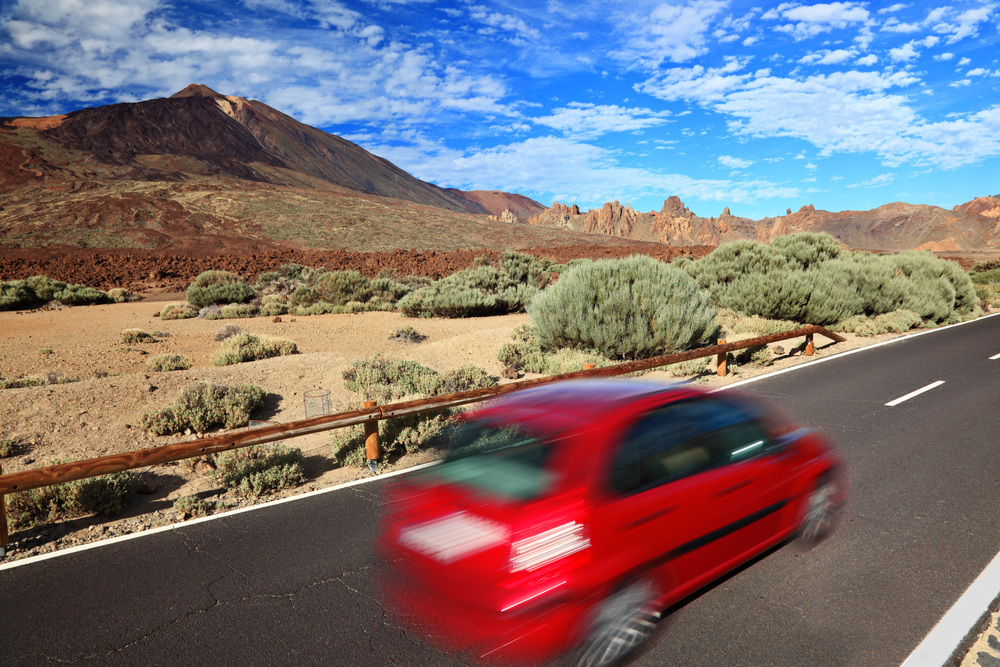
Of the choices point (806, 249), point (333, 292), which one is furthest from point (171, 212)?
point (806, 249)

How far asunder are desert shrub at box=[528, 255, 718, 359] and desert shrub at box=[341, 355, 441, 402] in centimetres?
376

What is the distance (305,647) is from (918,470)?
5.95m

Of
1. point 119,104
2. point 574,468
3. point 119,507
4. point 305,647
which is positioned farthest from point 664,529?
point 119,104

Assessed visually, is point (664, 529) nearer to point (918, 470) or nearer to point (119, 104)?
point (918, 470)

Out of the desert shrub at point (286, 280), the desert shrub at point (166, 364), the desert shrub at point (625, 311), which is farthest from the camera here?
→ the desert shrub at point (286, 280)

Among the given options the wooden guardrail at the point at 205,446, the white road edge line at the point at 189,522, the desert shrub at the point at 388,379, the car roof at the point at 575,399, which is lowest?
the white road edge line at the point at 189,522

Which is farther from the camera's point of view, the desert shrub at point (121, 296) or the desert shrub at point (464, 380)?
the desert shrub at point (121, 296)

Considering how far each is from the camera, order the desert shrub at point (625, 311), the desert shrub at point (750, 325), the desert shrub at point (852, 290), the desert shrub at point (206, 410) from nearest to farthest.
Answer: the desert shrub at point (206, 410)
the desert shrub at point (625, 311)
the desert shrub at point (750, 325)
the desert shrub at point (852, 290)

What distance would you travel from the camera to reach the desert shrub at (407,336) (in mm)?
17062

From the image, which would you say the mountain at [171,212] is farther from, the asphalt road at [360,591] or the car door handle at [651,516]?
the car door handle at [651,516]

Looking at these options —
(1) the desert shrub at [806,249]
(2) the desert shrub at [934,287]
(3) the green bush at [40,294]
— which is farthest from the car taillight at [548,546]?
(3) the green bush at [40,294]

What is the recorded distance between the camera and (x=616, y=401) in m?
3.50

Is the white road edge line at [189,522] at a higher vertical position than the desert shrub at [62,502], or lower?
lower

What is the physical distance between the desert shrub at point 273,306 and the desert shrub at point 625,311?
12.8m
